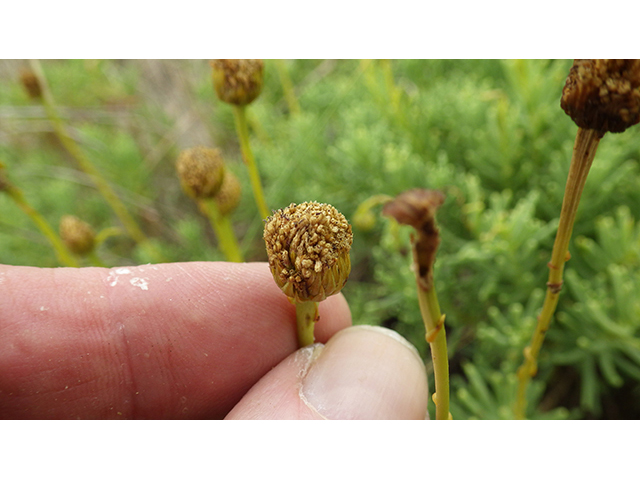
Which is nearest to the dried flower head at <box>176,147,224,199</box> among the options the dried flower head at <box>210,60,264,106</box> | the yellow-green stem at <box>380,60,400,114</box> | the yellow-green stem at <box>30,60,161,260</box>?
the dried flower head at <box>210,60,264,106</box>

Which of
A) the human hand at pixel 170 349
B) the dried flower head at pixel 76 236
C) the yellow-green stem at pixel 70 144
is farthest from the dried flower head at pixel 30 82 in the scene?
the human hand at pixel 170 349

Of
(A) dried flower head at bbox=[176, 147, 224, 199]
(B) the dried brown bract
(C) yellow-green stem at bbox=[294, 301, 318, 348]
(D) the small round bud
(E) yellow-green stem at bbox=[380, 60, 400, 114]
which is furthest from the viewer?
(E) yellow-green stem at bbox=[380, 60, 400, 114]

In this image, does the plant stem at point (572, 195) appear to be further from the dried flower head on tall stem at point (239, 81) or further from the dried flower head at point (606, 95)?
the dried flower head on tall stem at point (239, 81)

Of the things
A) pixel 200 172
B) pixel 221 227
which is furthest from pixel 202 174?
pixel 221 227

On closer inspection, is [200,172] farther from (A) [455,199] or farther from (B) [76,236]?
(A) [455,199]

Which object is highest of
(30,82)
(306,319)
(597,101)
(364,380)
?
(30,82)

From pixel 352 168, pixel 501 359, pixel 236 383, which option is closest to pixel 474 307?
pixel 501 359

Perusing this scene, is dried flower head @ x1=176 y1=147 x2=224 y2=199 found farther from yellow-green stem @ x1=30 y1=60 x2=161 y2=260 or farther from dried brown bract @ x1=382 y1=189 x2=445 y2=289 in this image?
dried brown bract @ x1=382 y1=189 x2=445 y2=289
